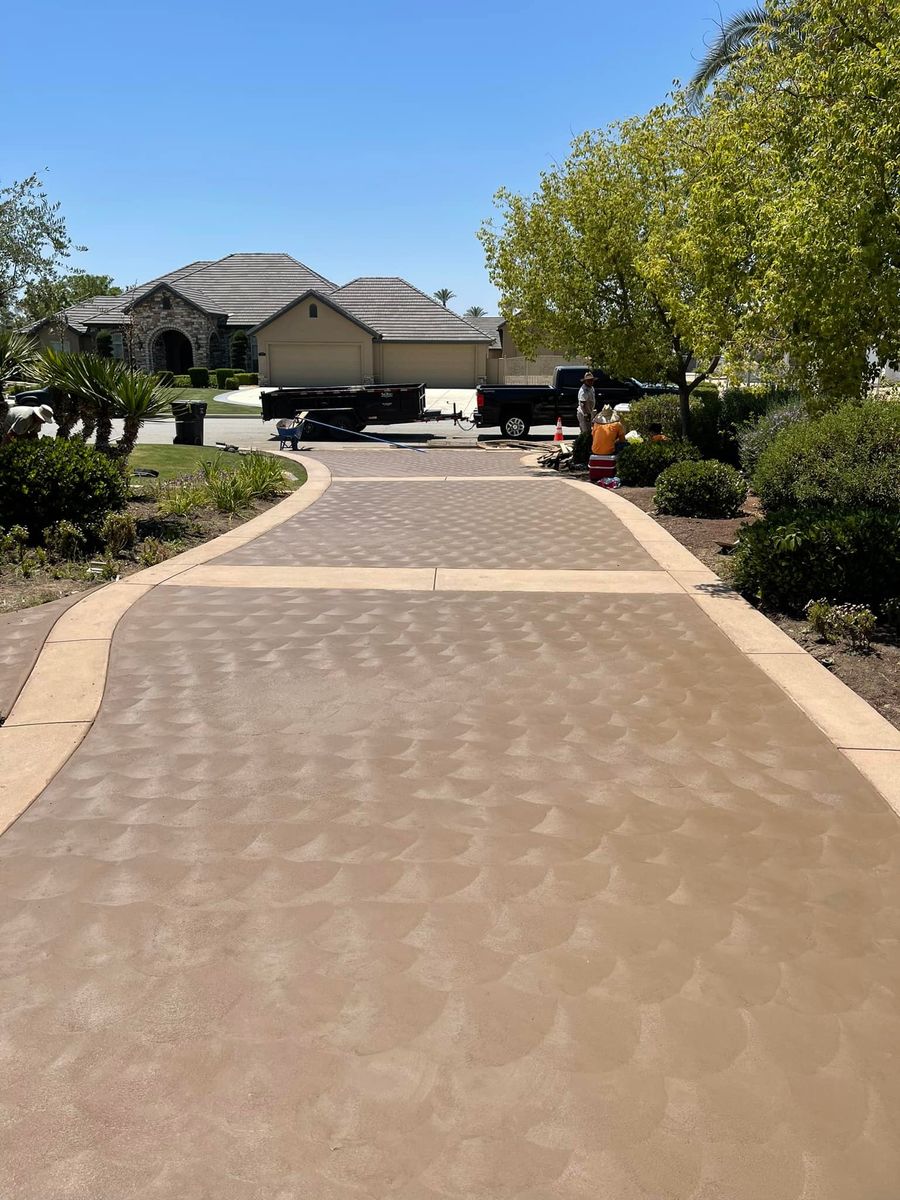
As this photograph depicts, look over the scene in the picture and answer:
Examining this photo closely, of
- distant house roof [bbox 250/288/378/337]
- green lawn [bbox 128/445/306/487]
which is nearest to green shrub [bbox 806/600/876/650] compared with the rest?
green lawn [bbox 128/445/306/487]

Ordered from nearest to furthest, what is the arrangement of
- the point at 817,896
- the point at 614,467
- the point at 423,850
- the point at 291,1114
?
the point at 291,1114 → the point at 817,896 → the point at 423,850 → the point at 614,467

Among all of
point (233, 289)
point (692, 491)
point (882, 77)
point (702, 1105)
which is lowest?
point (702, 1105)

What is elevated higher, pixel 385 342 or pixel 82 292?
pixel 82 292

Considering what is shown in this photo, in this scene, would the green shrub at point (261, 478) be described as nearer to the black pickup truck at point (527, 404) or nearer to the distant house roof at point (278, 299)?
the black pickup truck at point (527, 404)

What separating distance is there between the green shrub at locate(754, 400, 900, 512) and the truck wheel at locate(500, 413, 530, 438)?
18.0 m

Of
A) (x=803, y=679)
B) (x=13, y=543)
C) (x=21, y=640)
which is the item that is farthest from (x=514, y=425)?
(x=803, y=679)

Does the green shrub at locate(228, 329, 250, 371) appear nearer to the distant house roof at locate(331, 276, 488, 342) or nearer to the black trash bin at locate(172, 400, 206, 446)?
the distant house roof at locate(331, 276, 488, 342)

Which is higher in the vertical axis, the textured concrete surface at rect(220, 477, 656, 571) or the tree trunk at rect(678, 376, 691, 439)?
the tree trunk at rect(678, 376, 691, 439)

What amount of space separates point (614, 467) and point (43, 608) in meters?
11.3

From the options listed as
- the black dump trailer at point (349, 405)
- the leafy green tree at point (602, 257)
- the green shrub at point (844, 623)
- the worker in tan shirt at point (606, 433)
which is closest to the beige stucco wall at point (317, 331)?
the black dump trailer at point (349, 405)

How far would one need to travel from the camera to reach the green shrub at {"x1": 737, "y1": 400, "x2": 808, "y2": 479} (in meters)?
14.7

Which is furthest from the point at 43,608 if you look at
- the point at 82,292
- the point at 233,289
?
the point at 82,292

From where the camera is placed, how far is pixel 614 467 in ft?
55.0

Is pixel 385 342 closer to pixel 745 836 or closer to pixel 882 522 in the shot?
pixel 882 522
